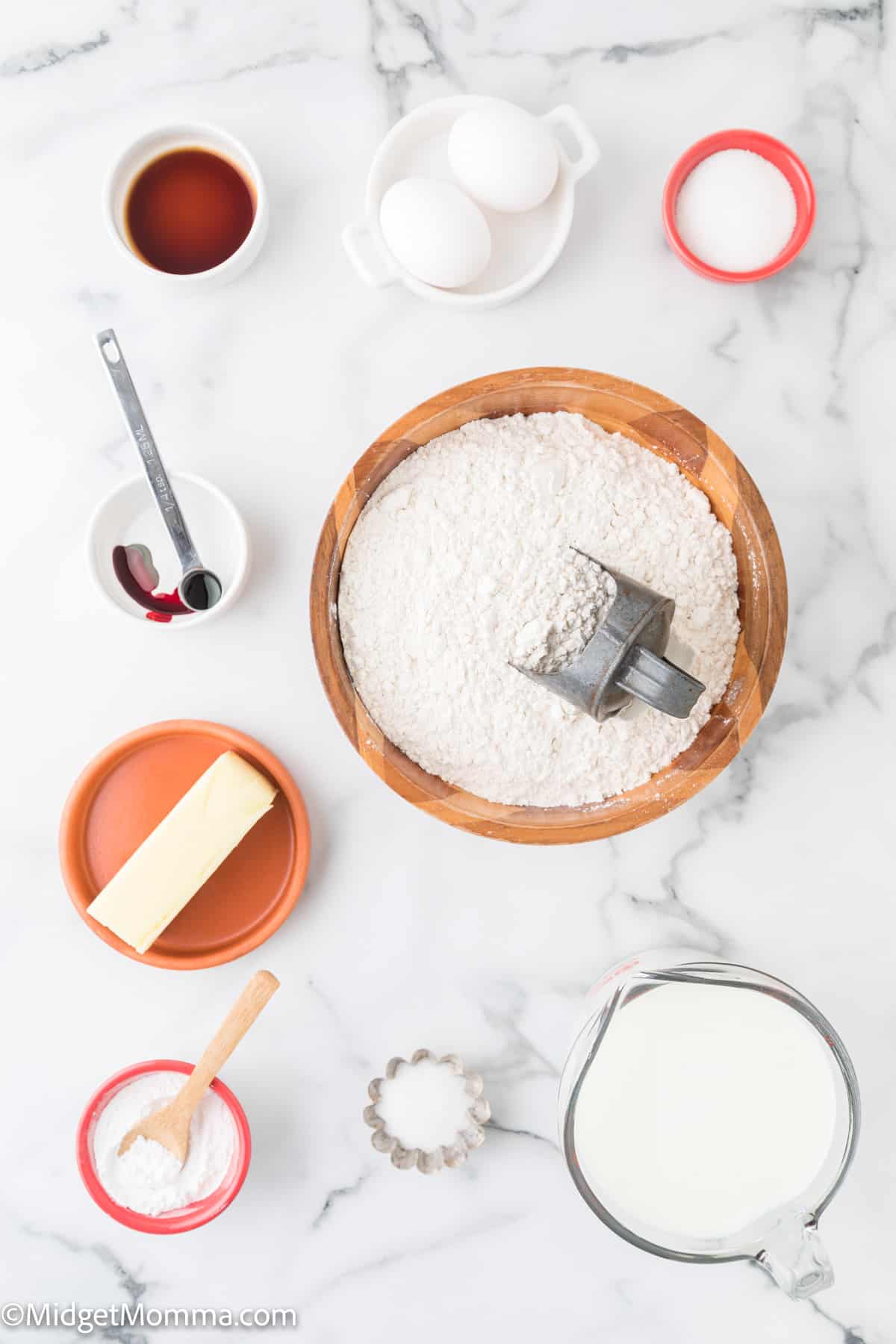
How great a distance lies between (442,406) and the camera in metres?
1.04

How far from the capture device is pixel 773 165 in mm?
1170

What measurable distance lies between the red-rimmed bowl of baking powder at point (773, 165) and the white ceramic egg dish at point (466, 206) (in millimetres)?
104

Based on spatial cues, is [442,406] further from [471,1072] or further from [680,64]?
[471,1072]

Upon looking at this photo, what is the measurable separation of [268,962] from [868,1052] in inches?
28.7

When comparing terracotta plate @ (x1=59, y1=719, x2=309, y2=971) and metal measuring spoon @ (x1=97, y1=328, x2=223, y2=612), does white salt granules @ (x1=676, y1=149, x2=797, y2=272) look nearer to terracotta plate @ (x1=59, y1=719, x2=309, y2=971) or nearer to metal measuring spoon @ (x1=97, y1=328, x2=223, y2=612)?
metal measuring spoon @ (x1=97, y1=328, x2=223, y2=612)

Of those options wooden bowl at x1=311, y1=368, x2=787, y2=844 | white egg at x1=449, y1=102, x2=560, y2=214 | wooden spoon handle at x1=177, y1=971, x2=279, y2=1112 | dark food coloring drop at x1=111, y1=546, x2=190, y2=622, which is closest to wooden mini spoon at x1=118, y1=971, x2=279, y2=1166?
wooden spoon handle at x1=177, y1=971, x2=279, y2=1112

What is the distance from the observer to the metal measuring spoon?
109cm

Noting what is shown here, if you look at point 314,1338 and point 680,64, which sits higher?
point 680,64

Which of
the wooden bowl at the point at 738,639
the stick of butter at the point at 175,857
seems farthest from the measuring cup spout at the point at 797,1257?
the stick of butter at the point at 175,857

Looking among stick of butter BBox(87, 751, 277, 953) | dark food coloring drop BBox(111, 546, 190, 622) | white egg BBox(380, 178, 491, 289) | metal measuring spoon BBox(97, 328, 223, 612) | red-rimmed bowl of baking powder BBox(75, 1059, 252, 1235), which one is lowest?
red-rimmed bowl of baking powder BBox(75, 1059, 252, 1235)

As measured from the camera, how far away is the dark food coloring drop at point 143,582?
1160 mm

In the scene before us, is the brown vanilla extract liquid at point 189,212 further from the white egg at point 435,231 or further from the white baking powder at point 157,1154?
the white baking powder at point 157,1154

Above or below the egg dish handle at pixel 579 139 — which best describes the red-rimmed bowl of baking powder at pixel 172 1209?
below

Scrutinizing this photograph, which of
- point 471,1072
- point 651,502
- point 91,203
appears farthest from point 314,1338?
point 91,203
